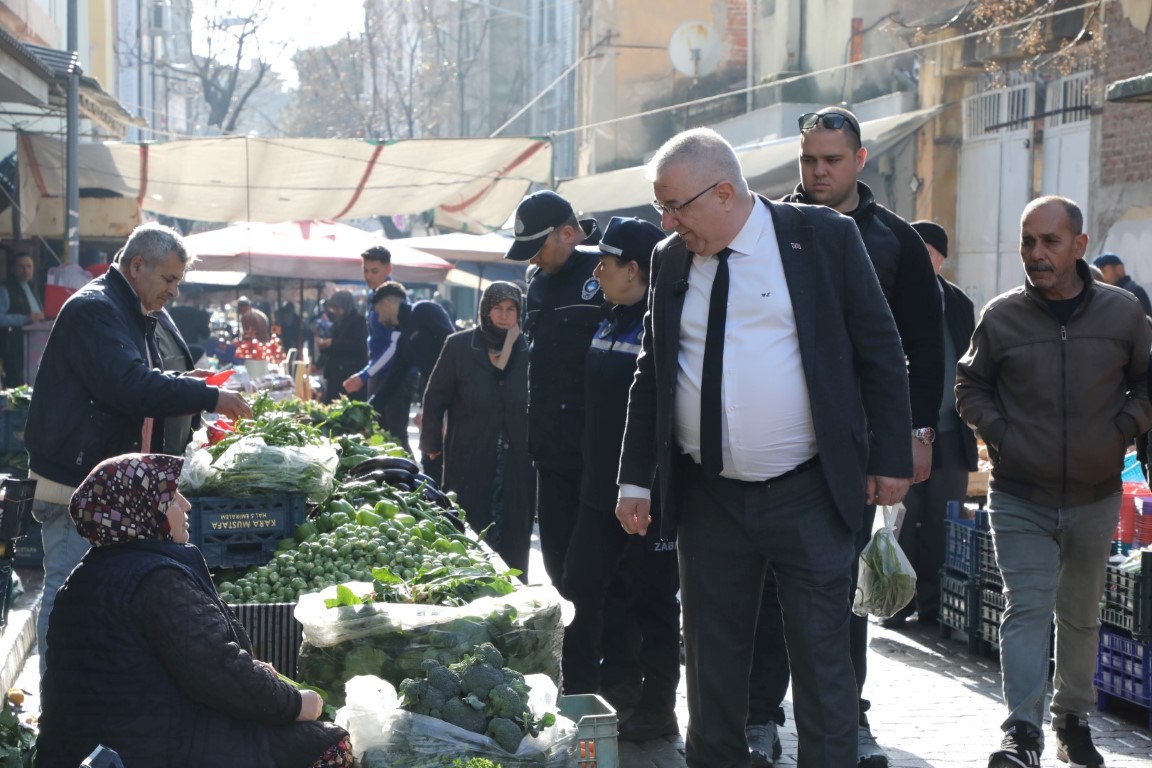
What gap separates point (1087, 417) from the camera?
5648 mm

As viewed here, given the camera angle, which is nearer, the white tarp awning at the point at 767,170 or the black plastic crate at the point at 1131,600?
the black plastic crate at the point at 1131,600

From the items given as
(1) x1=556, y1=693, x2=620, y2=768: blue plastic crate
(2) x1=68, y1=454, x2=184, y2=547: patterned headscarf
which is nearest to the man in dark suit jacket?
(1) x1=556, y1=693, x2=620, y2=768: blue plastic crate

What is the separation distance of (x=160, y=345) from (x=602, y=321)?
2.12 meters

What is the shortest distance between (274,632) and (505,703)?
4.57ft

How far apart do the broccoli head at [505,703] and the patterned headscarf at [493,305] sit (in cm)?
476

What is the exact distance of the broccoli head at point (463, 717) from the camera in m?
4.09

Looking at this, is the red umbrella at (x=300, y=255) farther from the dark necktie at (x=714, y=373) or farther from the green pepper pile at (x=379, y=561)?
the dark necktie at (x=714, y=373)

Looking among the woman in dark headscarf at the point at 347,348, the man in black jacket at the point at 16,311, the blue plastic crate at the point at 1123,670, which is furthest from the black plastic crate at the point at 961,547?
the man in black jacket at the point at 16,311

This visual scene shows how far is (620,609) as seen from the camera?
646 cm

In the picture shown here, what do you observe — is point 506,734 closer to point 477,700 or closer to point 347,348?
point 477,700

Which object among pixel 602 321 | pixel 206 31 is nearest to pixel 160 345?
pixel 602 321

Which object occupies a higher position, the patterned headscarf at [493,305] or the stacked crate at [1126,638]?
the patterned headscarf at [493,305]

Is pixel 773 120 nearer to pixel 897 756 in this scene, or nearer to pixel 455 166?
pixel 455 166

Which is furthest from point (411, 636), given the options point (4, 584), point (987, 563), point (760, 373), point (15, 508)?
point (987, 563)
